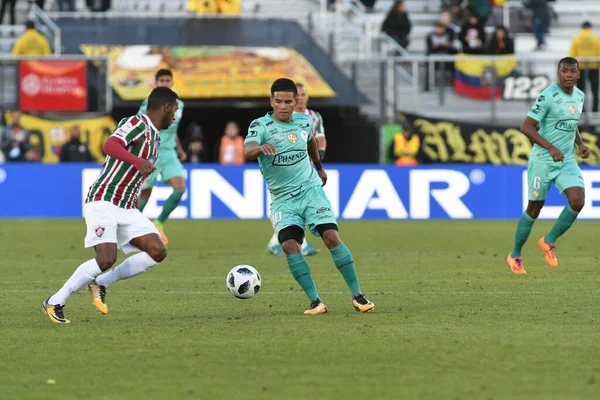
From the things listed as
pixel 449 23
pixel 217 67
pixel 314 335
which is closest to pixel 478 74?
pixel 449 23

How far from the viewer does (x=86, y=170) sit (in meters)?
23.2

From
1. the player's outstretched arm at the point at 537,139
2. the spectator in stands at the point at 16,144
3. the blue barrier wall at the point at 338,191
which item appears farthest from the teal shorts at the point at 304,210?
the spectator in stands at the point at 16,144

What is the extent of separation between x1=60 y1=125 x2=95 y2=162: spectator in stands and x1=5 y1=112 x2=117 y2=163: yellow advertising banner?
0.63m

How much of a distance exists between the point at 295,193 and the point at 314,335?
1.78 m

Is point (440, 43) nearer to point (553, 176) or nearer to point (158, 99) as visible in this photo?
point (553, 176)

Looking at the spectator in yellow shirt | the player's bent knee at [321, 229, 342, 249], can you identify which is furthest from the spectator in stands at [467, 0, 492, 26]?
the player's bent knee at [321, 229, 342, 249]

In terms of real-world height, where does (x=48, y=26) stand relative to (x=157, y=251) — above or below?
above

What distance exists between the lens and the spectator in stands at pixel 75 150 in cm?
2402

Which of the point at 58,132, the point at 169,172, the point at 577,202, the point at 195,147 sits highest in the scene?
the point at 577,202

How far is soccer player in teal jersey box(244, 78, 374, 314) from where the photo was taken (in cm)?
994

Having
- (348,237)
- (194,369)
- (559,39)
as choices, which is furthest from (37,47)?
(194,369)

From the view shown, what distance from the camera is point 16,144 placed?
79.2 feet

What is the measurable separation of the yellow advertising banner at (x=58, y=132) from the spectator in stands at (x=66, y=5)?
4019 millimetres

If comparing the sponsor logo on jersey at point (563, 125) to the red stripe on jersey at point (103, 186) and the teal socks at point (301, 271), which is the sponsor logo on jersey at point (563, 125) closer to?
the teal socks at point (301, 271)
